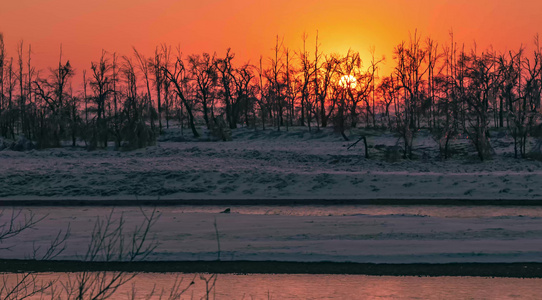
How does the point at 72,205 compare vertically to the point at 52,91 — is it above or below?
below

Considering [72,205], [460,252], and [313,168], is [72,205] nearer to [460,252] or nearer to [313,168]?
[313,168]

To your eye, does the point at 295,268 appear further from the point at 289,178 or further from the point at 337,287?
the point at 289,178

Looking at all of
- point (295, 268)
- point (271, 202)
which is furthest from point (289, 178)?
point (295, 268)

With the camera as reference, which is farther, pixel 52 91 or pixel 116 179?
pixel 52 91

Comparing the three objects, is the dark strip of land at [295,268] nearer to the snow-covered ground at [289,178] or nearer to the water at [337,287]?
the water at [337,287]

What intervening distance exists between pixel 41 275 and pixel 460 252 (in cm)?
648

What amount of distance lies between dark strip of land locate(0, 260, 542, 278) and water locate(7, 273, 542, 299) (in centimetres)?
28

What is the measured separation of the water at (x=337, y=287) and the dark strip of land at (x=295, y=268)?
283mm

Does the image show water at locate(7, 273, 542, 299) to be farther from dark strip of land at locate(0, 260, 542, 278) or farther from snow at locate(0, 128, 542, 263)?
snow at locate(0, 128, 542, 263)

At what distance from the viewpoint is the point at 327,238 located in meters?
11.7

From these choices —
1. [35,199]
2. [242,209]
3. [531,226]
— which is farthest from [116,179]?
[531,226]

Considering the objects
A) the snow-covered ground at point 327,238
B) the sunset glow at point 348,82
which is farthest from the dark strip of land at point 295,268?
the sunset glow at point 348,82

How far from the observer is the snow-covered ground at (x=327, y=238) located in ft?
34.2

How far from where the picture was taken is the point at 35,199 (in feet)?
66.4
